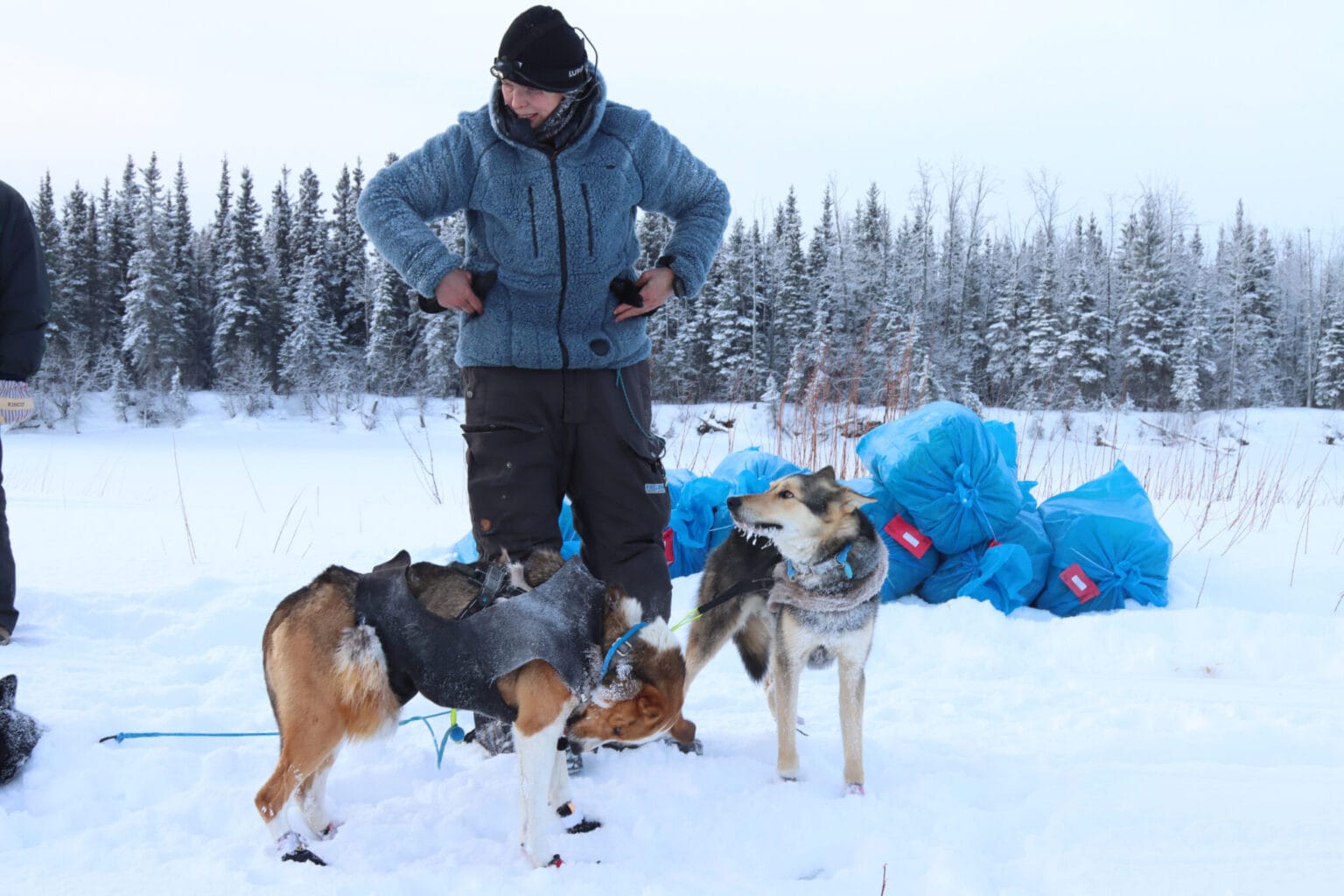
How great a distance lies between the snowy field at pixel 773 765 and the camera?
2189mm

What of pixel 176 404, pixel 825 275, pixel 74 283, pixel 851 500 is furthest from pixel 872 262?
pixel 851 500

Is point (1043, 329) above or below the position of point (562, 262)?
above

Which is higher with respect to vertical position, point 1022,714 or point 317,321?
point 317,321

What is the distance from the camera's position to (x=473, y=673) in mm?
2213

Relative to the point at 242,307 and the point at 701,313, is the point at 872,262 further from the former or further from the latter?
the point at 242,307

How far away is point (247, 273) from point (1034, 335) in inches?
1246

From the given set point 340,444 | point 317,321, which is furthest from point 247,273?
point 340,444

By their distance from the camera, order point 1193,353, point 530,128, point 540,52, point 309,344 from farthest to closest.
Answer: point 1193,353 → point 309,344 → point 530,128 → point 540,52

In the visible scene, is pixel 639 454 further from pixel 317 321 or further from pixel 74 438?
pixel 317 321

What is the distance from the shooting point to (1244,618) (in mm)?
4484

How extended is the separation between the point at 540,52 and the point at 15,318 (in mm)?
2893

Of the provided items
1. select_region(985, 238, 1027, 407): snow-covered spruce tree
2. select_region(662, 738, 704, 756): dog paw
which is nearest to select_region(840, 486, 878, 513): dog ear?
select_region(662, 738, 704, 756): dog paw

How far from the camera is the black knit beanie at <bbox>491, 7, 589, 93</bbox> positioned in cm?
257

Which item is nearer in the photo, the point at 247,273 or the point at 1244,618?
the point at 1244,618
